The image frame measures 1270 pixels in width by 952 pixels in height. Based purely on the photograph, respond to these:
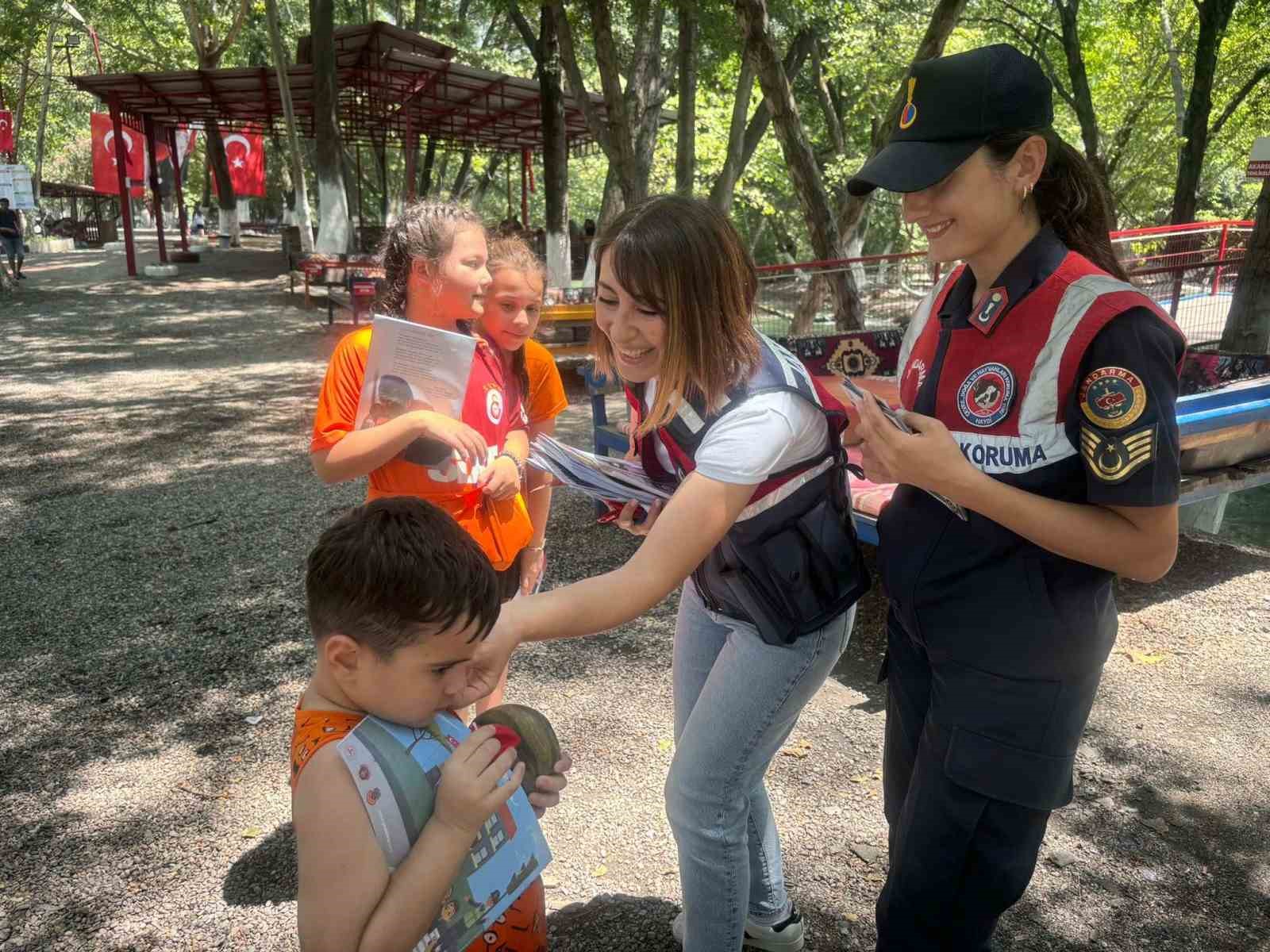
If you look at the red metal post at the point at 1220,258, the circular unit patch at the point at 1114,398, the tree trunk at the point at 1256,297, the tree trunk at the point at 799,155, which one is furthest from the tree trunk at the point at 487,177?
the circular unit patch at the point at 1114,398

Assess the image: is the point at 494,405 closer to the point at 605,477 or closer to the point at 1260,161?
the point at 605,477

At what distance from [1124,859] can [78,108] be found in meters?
59.6

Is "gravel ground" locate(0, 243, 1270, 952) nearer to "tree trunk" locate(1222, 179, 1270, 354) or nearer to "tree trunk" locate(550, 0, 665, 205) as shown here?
"tree trunk" locate(1222, 179, 1270, 354)

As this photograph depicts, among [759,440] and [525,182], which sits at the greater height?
[525,182]

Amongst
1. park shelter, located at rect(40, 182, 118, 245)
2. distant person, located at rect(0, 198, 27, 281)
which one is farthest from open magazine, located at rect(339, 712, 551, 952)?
park shelter, located at rect(40, 182, 118, 245)

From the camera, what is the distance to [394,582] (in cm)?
144

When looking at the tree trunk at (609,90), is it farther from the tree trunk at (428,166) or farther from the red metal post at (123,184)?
the tree trunk at (428,166)

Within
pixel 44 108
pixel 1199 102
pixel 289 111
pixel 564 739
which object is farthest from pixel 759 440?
pixel 44 108

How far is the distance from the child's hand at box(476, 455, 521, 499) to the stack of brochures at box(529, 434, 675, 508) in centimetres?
45

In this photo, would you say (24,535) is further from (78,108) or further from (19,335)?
(78,108)

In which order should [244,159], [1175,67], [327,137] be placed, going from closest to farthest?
[327,137] → [1175,67] → [244,159]

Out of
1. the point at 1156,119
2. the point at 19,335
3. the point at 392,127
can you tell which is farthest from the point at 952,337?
the point at 392,127

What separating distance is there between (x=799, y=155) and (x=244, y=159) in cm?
2377

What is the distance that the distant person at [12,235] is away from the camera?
803 inches
